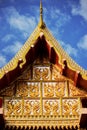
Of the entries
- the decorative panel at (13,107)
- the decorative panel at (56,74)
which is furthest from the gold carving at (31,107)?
the decorative panel at (56,74)

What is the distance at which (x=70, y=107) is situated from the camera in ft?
27.3

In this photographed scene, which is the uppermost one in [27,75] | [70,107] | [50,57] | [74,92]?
[50,57]

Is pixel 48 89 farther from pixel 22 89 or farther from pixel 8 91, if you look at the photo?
pixel 8 91

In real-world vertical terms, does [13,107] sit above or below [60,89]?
below

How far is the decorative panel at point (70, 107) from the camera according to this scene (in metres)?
8.24

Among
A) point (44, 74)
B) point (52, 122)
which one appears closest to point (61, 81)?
point (44, 74)

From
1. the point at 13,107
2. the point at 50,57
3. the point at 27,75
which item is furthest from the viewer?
the point at 50,57

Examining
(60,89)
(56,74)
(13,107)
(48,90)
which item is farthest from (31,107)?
(56,74)

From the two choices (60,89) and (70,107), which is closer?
(70,107)

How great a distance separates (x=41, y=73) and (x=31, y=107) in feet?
3.23

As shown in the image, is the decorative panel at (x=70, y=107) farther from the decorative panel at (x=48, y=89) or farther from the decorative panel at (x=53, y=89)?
the decorative panel at (x=48, y=89)

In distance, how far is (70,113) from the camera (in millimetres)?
8242

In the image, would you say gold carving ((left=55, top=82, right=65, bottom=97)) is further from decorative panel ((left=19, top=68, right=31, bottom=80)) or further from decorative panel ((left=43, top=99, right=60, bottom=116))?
decorative panel ((left=19, top=68, right=31, bottom=80))

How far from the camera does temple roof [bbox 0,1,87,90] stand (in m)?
8.44
